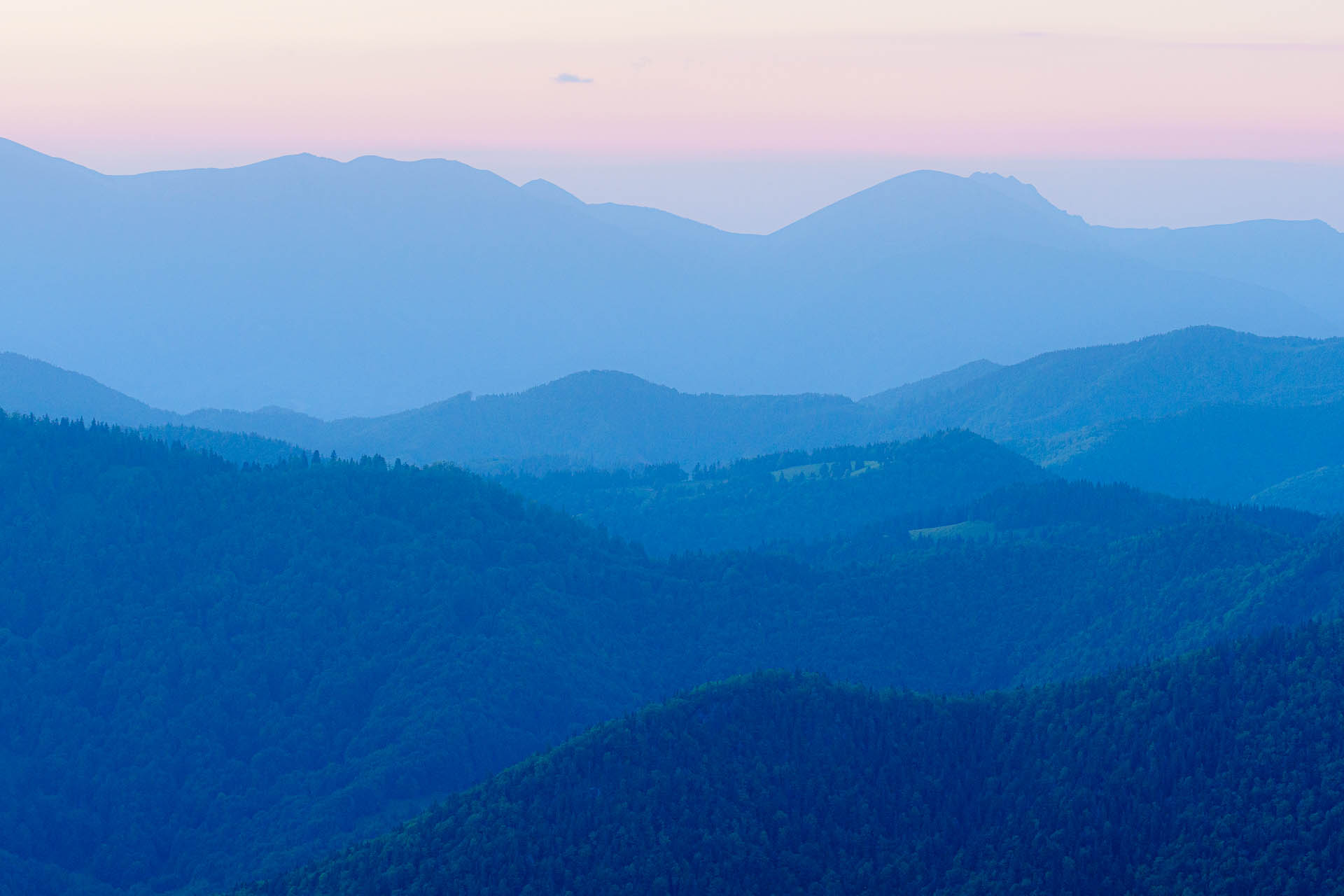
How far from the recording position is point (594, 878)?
4611 inches

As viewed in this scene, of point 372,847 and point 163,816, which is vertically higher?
point 372,847

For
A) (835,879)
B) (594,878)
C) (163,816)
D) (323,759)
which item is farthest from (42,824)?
(835,879)

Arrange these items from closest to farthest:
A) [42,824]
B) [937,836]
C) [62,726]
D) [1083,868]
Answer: [1083,868] → [937,836] → [42,824] → [62,726]

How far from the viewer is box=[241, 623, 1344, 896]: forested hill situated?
11638 cm

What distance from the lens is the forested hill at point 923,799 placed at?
116375 mm

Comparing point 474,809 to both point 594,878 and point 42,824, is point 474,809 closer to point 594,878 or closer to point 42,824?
point 594,878

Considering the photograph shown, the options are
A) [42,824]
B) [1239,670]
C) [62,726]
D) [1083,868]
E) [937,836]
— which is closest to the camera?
[1083,868]

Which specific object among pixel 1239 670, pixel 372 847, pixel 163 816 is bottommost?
pixel 163 816

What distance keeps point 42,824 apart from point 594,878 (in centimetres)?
8063

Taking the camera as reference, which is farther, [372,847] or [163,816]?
[163,816]

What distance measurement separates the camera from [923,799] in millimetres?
Answer: 128875

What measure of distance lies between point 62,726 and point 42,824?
15.9 metres

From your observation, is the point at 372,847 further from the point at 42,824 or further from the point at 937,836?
the point at 42,824

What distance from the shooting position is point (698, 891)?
116875mm
